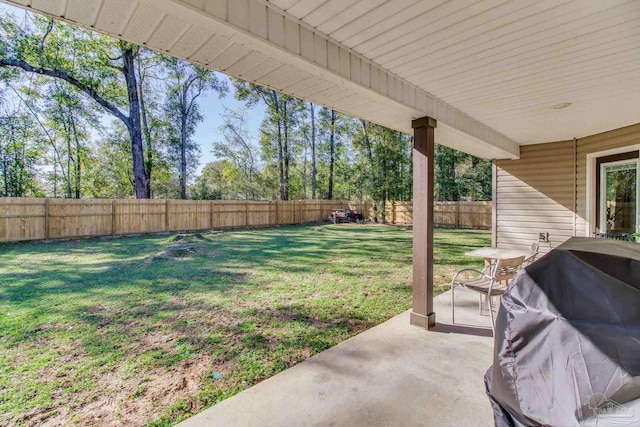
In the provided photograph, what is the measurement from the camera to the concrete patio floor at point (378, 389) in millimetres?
1874

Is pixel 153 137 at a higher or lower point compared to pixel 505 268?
higher

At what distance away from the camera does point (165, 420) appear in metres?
1.88

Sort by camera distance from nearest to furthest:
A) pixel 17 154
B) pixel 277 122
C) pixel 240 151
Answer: pixel 17 154 → pixel 277 122 → pixel 240 151

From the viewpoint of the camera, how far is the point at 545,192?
5.95 metres

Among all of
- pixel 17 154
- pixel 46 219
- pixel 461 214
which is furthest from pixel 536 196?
pixel 17 154

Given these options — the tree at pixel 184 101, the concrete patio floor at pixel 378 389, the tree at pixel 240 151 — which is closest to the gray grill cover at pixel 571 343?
the concrete patio floor at pixel 378 389

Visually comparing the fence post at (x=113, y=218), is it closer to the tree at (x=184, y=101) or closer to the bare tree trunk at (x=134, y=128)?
the bare tree trunk at (x=134, y=128)

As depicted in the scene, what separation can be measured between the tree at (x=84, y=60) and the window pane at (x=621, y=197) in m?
14.6

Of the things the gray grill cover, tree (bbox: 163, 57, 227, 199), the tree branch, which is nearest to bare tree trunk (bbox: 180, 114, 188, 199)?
tree (bbox: 163, 57, 227, 199)

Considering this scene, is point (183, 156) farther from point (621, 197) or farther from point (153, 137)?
point (621, 197)

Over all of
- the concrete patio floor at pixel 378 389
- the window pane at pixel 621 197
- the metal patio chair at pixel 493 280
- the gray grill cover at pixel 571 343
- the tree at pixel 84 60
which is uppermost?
the tree at pixel 84 60

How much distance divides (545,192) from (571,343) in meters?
6.17

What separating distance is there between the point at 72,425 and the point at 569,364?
258cm

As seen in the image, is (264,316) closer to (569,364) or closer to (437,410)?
(437,410)
